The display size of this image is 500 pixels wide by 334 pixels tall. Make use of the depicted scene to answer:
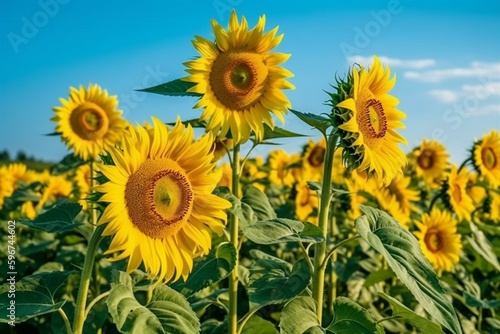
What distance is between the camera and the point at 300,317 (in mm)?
2410

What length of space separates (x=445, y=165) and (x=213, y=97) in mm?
4375

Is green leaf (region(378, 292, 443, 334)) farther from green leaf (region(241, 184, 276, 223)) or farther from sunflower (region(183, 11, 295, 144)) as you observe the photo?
sunflower (region(183, 11, 295, 144))

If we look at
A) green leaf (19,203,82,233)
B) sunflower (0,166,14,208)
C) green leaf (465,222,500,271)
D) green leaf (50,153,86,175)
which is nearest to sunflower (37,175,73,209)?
sunflower (0,166,14,208)

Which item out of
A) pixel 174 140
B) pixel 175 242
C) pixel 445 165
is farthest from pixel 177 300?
pixel 445 165

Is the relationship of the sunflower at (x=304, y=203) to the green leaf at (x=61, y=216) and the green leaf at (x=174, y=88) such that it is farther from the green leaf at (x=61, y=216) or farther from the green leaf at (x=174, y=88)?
the green leaf at (x=61, y=216)

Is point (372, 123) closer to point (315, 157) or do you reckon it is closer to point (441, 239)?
point (441, 239)

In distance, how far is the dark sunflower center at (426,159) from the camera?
698 cm

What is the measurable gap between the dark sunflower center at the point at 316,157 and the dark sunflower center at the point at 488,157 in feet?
5.46

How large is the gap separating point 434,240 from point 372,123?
2570 millimetres

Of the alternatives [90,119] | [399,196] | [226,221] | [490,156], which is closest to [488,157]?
[490,156]

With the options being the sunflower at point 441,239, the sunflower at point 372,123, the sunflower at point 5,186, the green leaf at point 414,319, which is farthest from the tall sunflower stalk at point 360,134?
the sunflower at point 5,186

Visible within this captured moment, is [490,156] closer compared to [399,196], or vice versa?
[399,196]

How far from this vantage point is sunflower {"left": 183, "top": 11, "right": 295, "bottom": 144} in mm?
3051

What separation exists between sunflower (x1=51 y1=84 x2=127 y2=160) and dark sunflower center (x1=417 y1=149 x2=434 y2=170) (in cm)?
318
